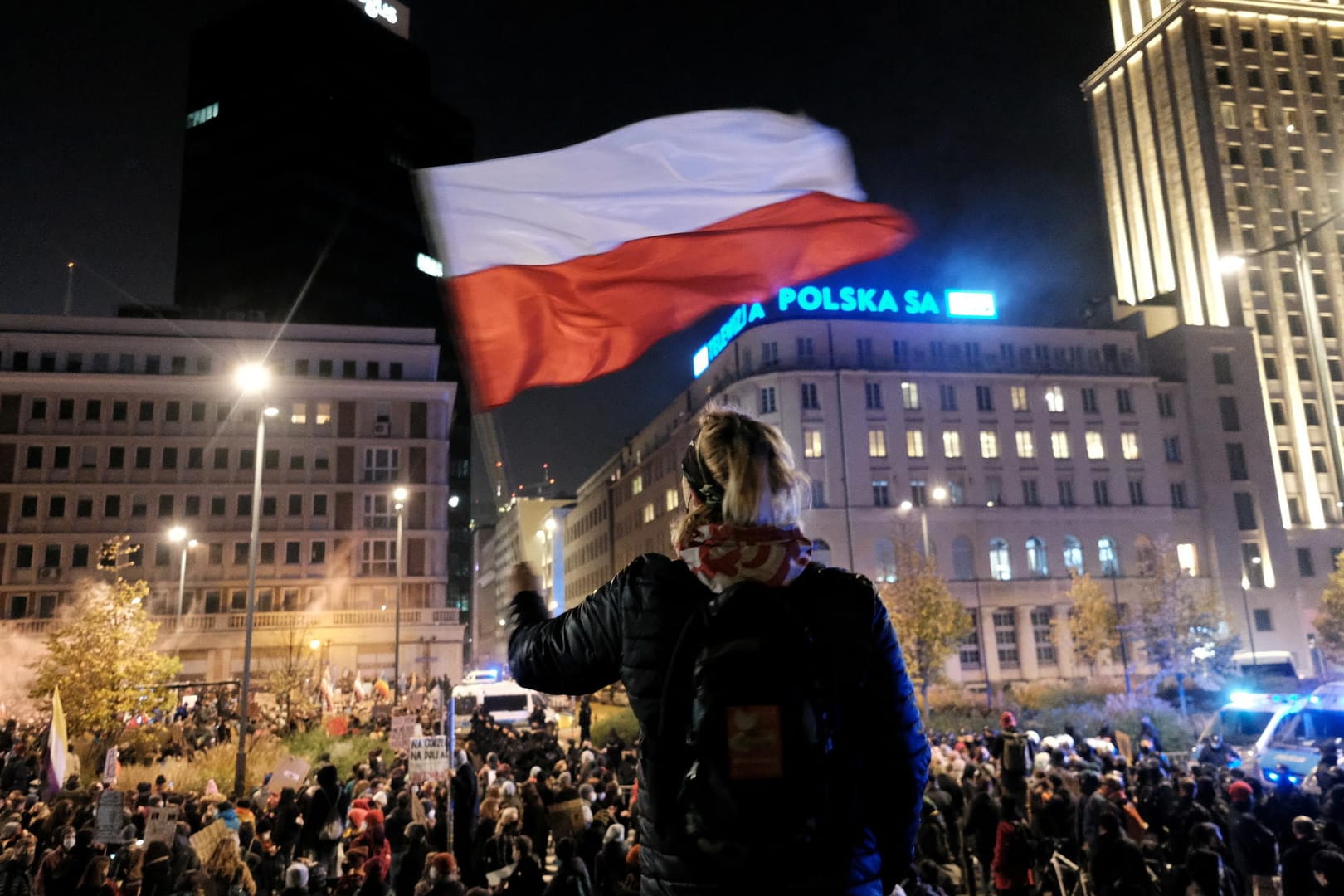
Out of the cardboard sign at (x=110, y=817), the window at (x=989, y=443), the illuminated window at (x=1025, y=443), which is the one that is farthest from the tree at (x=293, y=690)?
the illuminated window at (x=1025, y=443)

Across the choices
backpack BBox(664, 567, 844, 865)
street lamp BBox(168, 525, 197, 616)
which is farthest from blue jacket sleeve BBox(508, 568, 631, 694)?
street lamp BBox(168, 525, 197, 616)

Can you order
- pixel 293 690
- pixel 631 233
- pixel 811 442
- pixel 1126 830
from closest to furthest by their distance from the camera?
1. pixel 631 233
2. pixel 1126 830
3. pixel 293 690
4. pixel 811 442

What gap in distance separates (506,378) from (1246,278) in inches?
3641

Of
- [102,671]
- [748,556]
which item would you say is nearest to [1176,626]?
[102,671]

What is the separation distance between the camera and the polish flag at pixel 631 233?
5895 mm

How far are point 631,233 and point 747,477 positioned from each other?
4700 millimetres

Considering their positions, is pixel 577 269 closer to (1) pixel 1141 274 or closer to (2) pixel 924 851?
(2) pixel 924 851

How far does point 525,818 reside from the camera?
1341 centimetres

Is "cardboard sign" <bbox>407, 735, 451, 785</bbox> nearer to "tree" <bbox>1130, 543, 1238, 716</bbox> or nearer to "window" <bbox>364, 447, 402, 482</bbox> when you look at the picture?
"window" <bbox>364, 447, 402, 482</bbox>

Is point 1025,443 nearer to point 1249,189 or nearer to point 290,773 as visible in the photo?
point 1249,189

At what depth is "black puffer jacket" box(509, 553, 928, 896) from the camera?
227 centimetres

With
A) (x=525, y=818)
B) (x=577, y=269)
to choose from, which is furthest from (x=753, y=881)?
(x=525, y=818)

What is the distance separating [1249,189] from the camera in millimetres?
82812

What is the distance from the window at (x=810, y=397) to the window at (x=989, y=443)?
13.3 meters
